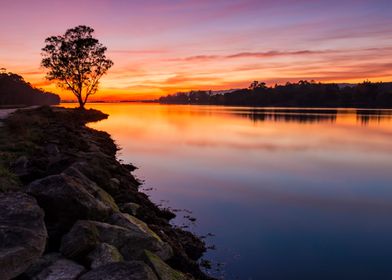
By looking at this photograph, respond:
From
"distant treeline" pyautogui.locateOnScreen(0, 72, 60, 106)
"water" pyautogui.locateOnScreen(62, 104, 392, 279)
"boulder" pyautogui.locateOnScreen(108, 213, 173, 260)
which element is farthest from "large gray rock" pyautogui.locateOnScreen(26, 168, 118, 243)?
"distant treeline" pyautogui.locateOnScreen(0, 72, 60, 106)

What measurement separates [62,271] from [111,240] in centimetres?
172

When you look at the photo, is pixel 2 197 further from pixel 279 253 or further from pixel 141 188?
pixel 141 188

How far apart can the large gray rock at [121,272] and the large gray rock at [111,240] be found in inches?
42.5

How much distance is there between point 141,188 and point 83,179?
8147mm

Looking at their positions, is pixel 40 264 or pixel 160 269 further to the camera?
pixel 160 269

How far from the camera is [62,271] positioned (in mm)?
6590

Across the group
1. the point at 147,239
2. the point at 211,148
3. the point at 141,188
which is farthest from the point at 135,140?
the point at 147,239

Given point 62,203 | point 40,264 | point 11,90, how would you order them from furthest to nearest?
point 11,90, point 62,203, point 40,264

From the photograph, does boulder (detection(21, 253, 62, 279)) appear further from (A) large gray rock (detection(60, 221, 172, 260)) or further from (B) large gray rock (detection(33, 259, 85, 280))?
(A) large gray rock (detection(60, 221, 172, 260))

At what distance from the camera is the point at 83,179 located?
10914 mm

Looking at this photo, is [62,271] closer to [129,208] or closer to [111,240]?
[111,240]

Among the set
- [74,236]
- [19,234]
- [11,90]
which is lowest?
[74,236]

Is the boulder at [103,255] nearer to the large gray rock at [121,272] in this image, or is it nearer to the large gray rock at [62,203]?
the large gray rock at [121,272]

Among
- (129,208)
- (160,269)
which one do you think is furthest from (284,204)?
(160,269)
